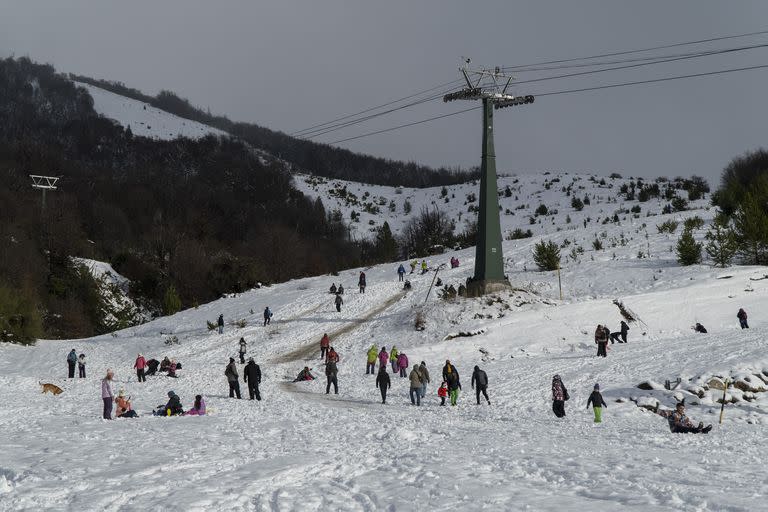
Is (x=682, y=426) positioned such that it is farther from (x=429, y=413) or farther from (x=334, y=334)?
(x=334, y=334)

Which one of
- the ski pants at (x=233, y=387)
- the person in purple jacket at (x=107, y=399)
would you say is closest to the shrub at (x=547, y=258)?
the ski pants at (x=233, y=387)

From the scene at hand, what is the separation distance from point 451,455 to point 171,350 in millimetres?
24271

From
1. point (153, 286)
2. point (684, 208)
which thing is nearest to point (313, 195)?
point (153, 286)

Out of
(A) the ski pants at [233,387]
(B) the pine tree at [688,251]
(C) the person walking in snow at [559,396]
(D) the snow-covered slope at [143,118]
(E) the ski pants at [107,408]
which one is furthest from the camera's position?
(D) the snow-covered slope at [143,118]

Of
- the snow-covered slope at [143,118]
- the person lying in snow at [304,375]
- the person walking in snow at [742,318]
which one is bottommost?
the person lying in snow at [304,375]

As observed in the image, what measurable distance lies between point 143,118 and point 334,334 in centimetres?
13523

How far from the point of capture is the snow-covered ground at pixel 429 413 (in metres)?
8.12

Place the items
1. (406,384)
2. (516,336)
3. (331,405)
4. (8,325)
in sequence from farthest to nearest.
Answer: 1. (8,325)
2. (516,336)
3. (406,384)
4. (331,405)

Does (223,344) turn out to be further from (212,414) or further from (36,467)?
(36,467)

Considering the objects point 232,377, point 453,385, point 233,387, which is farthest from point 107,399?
point 453,385

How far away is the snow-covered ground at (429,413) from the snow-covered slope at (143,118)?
11282cm

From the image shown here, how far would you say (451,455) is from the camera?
34.8ft

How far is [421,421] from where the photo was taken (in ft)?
49.0

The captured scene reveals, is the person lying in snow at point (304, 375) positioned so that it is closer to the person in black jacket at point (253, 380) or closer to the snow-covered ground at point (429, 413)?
the snow-covered ground at point (429, 413)
